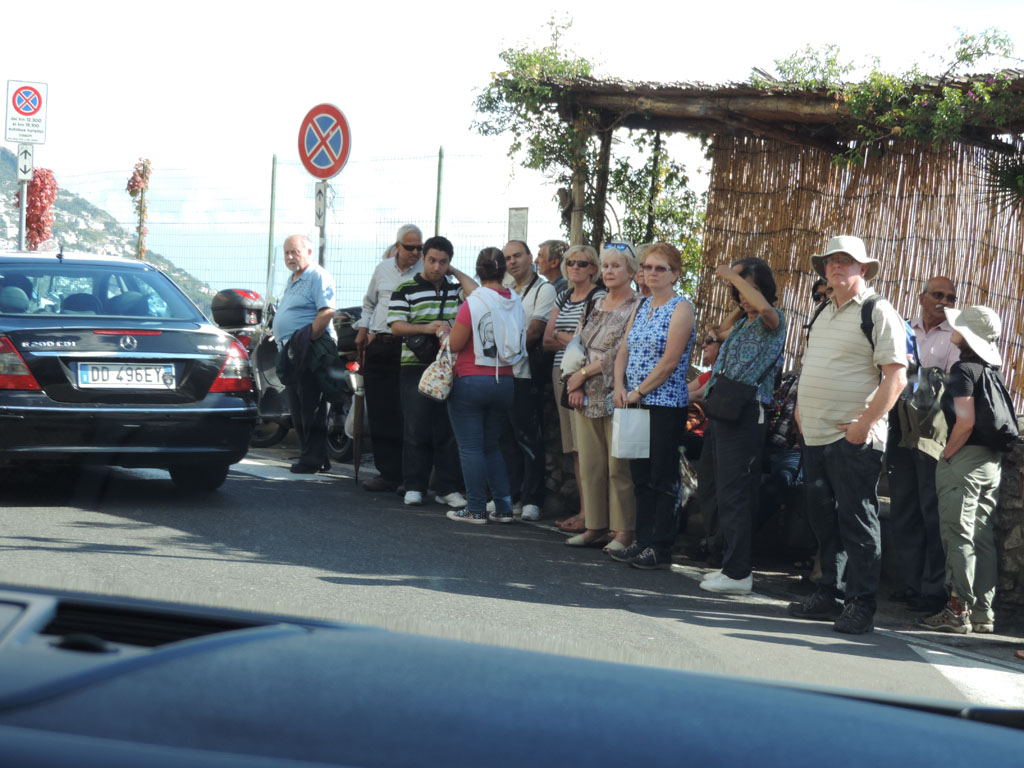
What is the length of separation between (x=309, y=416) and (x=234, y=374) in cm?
197

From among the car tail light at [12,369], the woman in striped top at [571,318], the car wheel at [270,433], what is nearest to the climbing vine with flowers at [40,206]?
the car wheel at [270,433]

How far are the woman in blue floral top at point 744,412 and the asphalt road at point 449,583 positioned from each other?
21cm

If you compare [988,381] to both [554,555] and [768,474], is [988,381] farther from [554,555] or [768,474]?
[554,555]

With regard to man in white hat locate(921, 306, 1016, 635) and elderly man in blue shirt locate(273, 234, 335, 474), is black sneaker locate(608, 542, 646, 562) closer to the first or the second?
man in white hat locate(921, 306, 1016, 635)

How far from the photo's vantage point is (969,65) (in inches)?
343

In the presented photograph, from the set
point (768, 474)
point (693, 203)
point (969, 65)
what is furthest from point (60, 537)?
point (693, 203)

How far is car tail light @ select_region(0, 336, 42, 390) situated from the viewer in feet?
24.0

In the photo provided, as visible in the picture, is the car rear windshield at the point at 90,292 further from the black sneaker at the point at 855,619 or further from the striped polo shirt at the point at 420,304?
the black sneaker at the point at 855,619

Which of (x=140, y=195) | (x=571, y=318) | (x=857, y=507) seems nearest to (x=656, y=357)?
(x=571, y=318)

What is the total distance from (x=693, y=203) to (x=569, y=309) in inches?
179

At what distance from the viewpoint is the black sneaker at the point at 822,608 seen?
632 centimetres

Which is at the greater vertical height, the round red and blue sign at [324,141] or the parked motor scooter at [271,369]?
the round red and blue sign at [324,141]

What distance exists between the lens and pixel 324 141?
450 inches

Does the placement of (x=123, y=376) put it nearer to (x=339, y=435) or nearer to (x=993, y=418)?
(x=339, y=435)
